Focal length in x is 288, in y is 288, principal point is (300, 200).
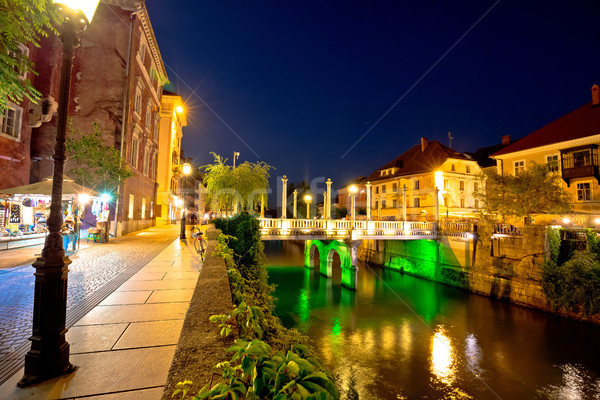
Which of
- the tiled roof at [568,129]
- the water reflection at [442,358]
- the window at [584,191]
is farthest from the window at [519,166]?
the water reflection at [442,358]

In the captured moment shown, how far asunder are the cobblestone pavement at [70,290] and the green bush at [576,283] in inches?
927

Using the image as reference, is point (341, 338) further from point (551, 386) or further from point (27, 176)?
point (27, 176)

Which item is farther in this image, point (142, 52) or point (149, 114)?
point (149, 114)

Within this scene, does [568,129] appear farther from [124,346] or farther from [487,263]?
[124,346]

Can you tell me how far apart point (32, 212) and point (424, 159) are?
46.9 metres

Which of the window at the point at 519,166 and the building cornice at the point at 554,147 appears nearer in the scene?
the building cornice at the point at 554,147

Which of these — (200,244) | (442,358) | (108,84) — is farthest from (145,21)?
(442,358)

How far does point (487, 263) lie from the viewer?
2442 cm

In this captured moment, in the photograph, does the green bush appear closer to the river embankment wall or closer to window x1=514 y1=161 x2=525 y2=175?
the river embankment wall

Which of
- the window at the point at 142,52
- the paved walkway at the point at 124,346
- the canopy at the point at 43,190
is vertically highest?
the window at the point at 142,52

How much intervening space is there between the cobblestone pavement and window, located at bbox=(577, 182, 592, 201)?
34164 mm

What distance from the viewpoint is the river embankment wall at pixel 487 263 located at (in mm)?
20573

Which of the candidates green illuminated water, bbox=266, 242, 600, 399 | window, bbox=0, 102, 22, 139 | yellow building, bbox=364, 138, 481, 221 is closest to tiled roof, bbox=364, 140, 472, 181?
yellow building, bbox=364, 138, 481, 221

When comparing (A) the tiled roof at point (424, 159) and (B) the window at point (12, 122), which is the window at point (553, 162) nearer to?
(A) the tiled roof at point (424, 159)
